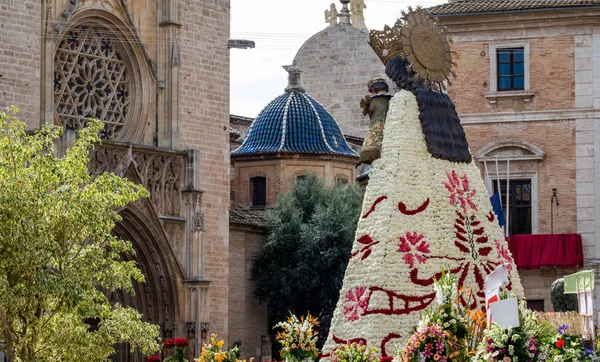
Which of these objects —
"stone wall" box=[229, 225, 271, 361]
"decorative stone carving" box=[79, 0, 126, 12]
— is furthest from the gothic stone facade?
"stone wall" box=[229, 225, 271, 361]

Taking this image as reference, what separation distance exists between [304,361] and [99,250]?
6.19m

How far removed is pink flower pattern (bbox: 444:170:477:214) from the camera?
23358 millimetres

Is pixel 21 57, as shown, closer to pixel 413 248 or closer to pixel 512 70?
pixel 512 70

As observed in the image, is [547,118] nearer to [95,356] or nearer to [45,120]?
[45,120]

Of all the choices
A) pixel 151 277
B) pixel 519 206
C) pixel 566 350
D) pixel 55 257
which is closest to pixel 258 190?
pixel 151 277

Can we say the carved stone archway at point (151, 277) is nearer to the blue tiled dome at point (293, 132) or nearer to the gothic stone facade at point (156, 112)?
the gothic stone facade at point (156, 112)

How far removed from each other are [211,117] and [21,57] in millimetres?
6129

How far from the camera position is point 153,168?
38906 mm

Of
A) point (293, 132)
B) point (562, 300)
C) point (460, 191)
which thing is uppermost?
point (293, 132)

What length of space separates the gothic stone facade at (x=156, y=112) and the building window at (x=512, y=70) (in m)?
6.69

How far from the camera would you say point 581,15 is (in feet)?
130

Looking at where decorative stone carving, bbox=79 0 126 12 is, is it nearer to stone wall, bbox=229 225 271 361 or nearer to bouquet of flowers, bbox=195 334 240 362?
stone wall, bbox=229 225 271 361

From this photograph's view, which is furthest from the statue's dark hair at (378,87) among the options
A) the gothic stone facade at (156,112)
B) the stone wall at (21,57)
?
the gothic stone facade at (156,112)

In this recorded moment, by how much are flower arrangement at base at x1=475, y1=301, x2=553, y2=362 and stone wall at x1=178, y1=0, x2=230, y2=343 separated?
854 inches
